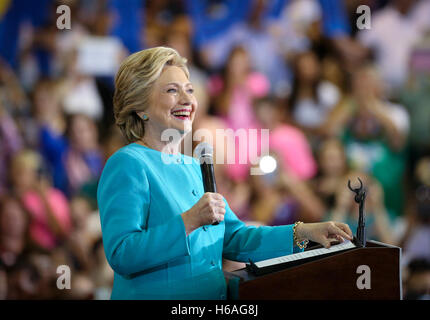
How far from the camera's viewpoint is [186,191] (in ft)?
5.62

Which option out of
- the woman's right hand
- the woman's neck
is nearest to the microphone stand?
the woman's right hand

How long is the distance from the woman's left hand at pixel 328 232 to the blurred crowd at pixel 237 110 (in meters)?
3.12

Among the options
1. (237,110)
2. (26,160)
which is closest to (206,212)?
(237,110)

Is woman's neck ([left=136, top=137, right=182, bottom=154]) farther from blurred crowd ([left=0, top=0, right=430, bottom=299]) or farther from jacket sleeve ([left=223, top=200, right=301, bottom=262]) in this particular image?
blurred crowd ([left=0, top=0, right=430, bottom=299])

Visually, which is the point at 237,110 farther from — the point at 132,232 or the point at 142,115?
the point at 132,232

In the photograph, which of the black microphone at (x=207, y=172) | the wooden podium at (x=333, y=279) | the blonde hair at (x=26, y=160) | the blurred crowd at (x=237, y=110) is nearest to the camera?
the wooden podium at (x=333, y=279)

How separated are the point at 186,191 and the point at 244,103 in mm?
3394

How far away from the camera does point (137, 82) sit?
171 cm

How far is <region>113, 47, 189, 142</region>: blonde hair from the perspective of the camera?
1.71 metres

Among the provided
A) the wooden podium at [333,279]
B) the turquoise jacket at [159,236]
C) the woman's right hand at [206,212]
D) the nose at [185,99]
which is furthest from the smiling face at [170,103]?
the wooden podium at [333,279]

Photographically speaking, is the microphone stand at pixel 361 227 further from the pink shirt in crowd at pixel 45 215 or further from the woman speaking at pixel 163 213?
the pink shirt in crowd at pixel 45 215

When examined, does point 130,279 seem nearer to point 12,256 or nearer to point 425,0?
point 12,256

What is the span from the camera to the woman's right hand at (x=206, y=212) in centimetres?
140
